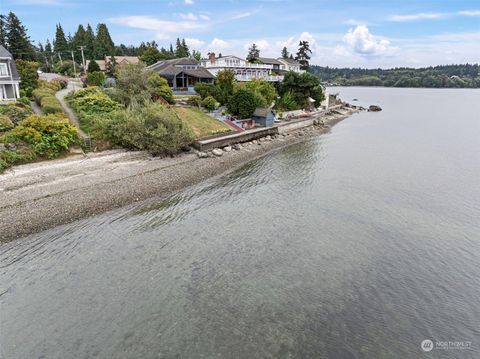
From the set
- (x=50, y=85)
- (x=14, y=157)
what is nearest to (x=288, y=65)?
(x=50, y=85)

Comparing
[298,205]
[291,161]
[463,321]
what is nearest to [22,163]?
[298,205]

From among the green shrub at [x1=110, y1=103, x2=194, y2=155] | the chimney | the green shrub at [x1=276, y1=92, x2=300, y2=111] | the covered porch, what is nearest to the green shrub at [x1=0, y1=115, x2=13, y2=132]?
the green shrub at [x1=110, y1=103, x2=194, y2=155]

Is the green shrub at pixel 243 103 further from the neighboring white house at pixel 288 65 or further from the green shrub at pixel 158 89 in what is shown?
the neighboring white house at pixel 288 65

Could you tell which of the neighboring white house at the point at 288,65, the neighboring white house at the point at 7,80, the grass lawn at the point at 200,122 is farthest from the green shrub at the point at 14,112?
the neighboring white house at the point at 288,65

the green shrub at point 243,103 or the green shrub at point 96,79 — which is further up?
the green shrub at point 96,79

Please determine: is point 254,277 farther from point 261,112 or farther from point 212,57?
point 212,57

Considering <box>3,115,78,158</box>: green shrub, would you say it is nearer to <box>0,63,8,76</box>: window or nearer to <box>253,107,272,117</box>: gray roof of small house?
<box>0,63,8,76</box>: window

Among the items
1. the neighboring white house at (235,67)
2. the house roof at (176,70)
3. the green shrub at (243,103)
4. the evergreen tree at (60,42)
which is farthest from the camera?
the evergreen tree at (60,42)
